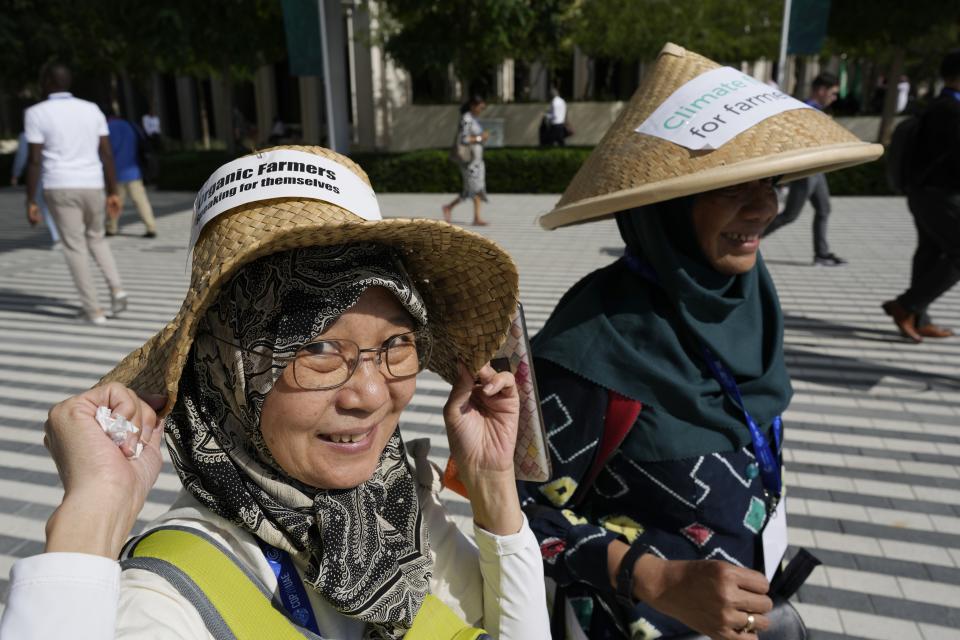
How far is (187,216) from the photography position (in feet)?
46.3

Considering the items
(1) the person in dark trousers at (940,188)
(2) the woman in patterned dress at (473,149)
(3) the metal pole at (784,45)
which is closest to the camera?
(1) the person in dark trousers at (940,188)

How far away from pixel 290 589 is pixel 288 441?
0.85 ft

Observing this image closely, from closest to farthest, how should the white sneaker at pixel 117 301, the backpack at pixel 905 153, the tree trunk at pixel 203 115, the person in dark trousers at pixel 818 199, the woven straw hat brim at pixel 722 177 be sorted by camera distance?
the woven straw hat brim at pixel 722 177 < the backpack at pixel 905 153 < the white sneaker at pixel 117 301 < the person in dark trousers at pixel 818 199 < the tree trunk at pixel 203 115

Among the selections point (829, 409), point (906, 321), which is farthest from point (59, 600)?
point (906, 321)

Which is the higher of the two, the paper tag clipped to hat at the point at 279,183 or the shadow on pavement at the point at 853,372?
the paper tag clipped to hat at the point at 279,183

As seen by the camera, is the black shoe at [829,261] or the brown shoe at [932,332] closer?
the brown shoe at [932,332]

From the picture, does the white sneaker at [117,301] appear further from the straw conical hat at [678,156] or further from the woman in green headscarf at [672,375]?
the woman in green headscarf at [672,375]

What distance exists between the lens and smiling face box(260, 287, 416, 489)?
1.19 meters

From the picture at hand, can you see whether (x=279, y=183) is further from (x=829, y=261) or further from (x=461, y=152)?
(x=461, y=152)

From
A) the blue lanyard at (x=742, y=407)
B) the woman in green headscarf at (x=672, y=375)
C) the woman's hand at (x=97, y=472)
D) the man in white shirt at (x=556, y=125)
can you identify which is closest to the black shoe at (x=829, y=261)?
the woman in green headscarf at (x=672, y=375)

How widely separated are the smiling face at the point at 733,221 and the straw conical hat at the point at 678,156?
0.29ft

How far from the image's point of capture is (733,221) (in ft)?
5.89

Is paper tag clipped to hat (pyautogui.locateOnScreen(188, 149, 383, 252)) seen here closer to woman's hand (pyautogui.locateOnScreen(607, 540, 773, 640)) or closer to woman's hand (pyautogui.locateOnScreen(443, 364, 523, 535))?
woman's hand (pyautogui.locateOnScreen(443, 364, 523, 535))

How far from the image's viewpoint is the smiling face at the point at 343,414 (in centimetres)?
119
